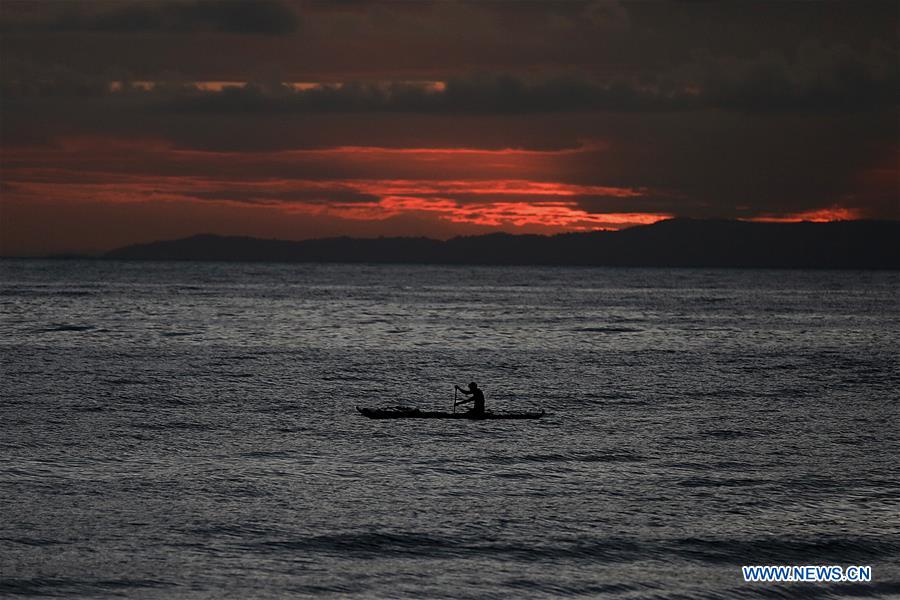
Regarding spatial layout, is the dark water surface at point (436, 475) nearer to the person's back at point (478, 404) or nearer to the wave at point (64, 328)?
the person's back at point (478, 404)

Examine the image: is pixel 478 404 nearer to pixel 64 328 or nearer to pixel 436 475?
pixel 436 475

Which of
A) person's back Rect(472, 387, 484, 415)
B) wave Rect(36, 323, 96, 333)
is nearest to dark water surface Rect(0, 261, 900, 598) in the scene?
person's back Rect(472, 387, 484, 415)

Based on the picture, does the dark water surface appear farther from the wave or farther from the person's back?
the wave

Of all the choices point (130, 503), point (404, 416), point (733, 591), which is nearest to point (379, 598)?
point (733, 591)

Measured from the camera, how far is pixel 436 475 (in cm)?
3088

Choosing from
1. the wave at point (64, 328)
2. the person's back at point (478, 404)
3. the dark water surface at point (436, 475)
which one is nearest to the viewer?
the dark water surface at point (436, 475)

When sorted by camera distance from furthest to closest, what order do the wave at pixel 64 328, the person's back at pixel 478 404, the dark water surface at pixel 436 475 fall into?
the wave at pixel 64 328 < the person's back at pixel 478 404 < the dark water surface at pixel 436 475

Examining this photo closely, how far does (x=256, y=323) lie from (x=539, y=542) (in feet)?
254

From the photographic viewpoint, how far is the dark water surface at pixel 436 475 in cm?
2212

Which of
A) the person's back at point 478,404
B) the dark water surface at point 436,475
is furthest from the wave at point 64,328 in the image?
the person's back at point 478,404

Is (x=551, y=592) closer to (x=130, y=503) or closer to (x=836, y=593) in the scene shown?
(x=836, y=593)

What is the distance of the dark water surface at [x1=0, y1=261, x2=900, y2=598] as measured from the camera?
72.6 ft

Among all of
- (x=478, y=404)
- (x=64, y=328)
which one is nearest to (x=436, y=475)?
(x=478, y=404)

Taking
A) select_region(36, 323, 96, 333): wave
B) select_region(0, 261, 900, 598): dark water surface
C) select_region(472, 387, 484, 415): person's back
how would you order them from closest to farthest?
select_region(0, 261, 900, 598): dark water surface < select_region(472, 387, 484, 415): person's back < select_region(36, 323, 96, 333): wave
